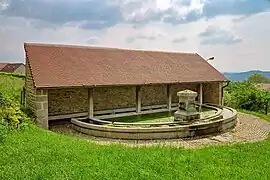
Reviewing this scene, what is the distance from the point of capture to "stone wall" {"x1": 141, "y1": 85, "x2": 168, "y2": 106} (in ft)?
61.1

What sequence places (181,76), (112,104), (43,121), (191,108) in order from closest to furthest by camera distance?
(43,121)
(191,108)
(112,104)
(181,76)

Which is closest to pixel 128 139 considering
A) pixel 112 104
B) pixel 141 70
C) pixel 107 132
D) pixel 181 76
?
pixel 107 132

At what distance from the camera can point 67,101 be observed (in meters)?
15.5

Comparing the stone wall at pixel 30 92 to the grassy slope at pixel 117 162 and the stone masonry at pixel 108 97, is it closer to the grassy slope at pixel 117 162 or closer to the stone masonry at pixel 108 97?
the stone masonry at pixel 108 97

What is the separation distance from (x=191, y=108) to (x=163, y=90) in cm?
523

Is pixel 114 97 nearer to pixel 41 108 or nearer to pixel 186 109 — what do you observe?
pixel 186 109

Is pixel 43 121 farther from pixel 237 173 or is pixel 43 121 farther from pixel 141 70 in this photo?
pixel 237 173

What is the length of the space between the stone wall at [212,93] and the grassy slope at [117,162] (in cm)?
1184

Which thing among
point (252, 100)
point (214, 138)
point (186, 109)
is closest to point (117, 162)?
point (214, 138)

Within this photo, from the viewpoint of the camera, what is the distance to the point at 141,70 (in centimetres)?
1766

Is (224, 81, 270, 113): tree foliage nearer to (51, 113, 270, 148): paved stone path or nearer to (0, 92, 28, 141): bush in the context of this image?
(51, 113, 270, 148): paved stone path

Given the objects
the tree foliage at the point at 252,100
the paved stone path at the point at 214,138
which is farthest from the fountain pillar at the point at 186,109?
the tree foliage at the point at 252,100

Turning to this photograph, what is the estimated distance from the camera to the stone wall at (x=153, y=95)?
18623 mm

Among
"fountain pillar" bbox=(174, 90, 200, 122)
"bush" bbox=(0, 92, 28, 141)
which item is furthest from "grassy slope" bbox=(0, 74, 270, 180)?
"fountain pillar" bbox=(174, 90, 200, 122)
